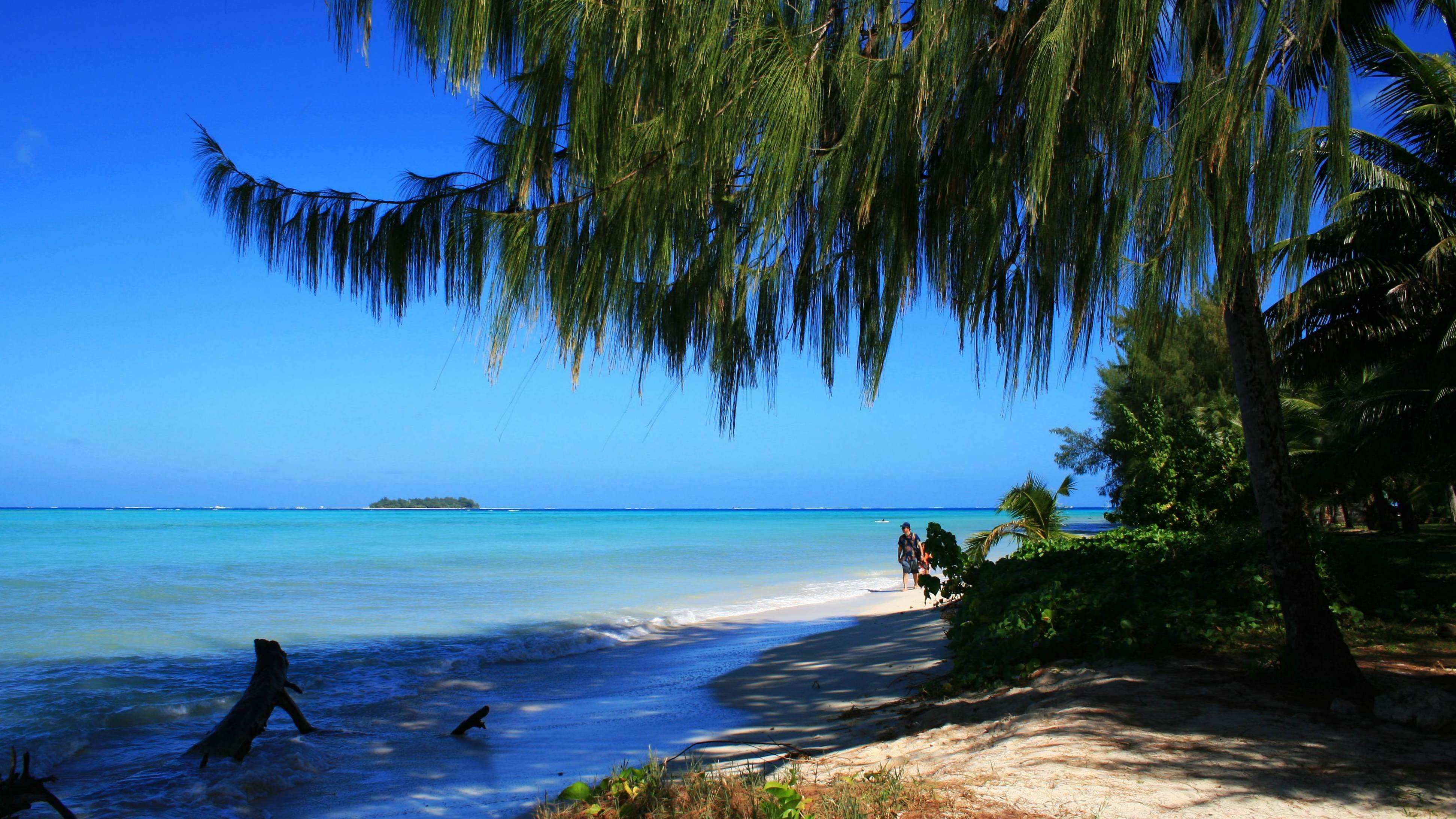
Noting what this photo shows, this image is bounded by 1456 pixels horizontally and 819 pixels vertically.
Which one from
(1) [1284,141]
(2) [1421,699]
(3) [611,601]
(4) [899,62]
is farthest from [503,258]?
(3) [611,601]

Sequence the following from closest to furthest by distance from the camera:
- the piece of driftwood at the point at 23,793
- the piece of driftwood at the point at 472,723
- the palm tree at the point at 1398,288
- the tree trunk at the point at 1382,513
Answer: the piece of driftwood at the point at 23,793
the piece of driftwood at the point at 472,723
the palm tree at the point at 1398,288
the tree trunk at the point at 1382,513

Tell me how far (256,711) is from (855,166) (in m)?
6.36

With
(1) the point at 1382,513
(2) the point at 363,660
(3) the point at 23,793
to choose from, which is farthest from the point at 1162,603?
(1) the point at 1382,513

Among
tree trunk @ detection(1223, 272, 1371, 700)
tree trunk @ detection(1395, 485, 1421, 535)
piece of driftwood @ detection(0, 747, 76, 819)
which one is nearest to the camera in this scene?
piece of driftwood @ detection(0, 747, 76, 819)

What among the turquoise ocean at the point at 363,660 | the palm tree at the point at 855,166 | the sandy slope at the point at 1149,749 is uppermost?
the palm tree at the point at 855,166

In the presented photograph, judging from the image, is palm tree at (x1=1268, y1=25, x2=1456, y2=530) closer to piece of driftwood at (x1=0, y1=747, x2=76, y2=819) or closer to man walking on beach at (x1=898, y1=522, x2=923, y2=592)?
man walking on beach at (x1=898, y1=522, x2=923, y2=592)

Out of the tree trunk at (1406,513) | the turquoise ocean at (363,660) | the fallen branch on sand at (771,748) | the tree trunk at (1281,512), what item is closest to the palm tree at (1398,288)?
the tree trunk at (1281,512)

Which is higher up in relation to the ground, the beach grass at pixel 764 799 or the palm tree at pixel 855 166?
the palm tree at pixel 855 166

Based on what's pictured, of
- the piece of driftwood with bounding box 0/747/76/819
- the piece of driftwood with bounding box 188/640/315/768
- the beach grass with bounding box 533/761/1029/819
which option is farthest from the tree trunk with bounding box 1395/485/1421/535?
the piece of driftwood with bounding box 0/747/76/819

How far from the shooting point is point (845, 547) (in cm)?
3881

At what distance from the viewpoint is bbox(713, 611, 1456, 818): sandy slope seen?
10.5ft

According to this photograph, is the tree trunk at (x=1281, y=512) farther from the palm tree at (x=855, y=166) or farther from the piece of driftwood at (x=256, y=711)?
the piece of driftwood at (x=256, y=711)

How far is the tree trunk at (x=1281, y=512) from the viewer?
447cm

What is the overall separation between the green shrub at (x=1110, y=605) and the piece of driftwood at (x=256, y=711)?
5.11 meters
